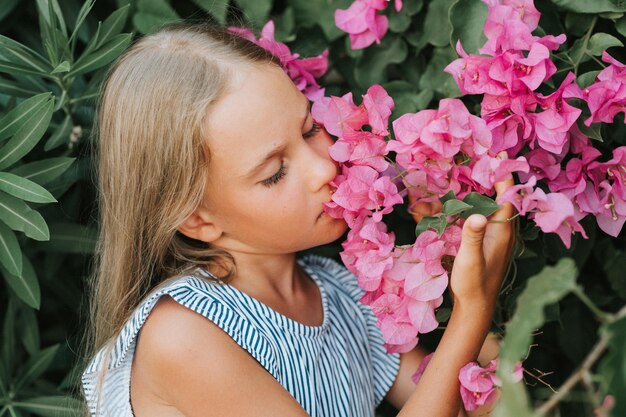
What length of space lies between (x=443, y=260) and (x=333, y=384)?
43 cm

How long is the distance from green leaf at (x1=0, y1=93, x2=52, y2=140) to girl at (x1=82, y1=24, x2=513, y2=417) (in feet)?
0.39

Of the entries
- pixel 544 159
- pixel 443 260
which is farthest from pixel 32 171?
pixel 544 159

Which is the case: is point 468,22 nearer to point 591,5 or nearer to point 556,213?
point 591,5

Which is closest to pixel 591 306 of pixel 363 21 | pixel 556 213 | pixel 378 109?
pixel 556 213

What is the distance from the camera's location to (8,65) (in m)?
1.47

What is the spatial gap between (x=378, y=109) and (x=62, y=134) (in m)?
0.75

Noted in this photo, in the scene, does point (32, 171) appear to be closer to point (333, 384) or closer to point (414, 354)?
point (333, 384)

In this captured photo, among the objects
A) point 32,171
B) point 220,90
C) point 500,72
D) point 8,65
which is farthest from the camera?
point 32,171

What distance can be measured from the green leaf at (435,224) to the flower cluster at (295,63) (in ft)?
1.46

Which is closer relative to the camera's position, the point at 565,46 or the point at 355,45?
the point at 565,46

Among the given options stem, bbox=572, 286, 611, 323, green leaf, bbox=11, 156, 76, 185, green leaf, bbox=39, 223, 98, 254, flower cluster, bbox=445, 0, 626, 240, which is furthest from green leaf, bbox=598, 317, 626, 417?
green leaf, bbox=39, 223, 98, 254

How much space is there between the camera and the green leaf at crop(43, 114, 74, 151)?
164 centimetres

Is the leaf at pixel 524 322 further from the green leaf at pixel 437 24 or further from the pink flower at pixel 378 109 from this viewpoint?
the green leaf at pixel 437 24

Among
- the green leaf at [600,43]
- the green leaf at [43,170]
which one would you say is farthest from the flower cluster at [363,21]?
the green leaf at [43,170]
